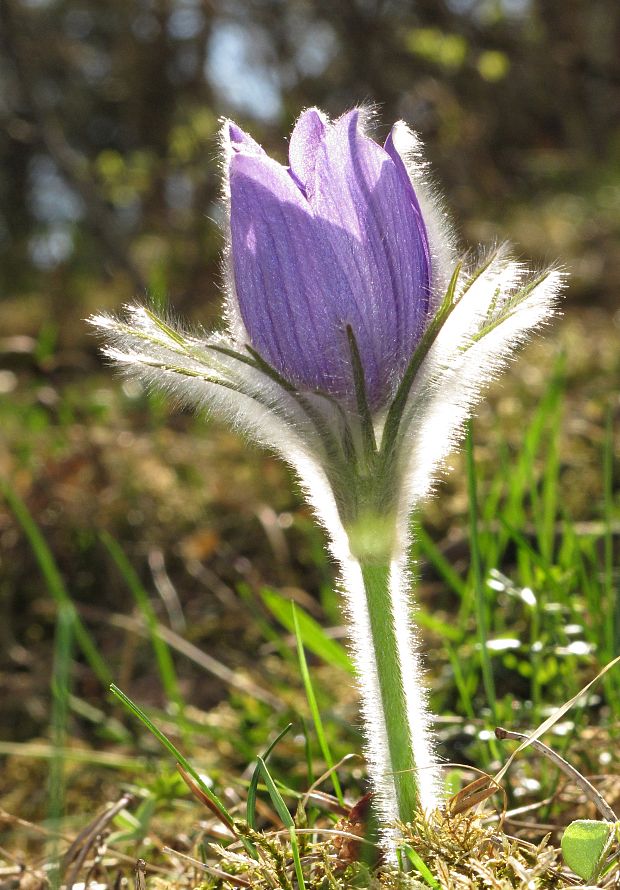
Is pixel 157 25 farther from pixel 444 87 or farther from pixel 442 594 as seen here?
pixel 442 594

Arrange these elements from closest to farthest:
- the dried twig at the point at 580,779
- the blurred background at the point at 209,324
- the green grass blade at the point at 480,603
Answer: the dried twig at the point at 580,779, the green grass blade at the point at 480,603, the blurred background at the point at 209,324

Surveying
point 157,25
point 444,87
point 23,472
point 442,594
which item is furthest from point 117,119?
point 442,594

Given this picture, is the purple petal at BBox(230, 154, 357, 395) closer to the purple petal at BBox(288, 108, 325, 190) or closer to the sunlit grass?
the purple petal at BBox(288, 108, 325, 190)

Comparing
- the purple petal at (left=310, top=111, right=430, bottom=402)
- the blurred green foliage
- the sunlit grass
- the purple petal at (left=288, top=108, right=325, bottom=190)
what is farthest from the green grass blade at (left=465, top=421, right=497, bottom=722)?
the blurred green foliage

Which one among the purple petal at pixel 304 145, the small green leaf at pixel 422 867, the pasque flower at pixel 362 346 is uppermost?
the purple petal at pixel 304 145

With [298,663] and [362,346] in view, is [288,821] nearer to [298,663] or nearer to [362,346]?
[362,346]

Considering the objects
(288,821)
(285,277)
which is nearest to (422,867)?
(288,821)

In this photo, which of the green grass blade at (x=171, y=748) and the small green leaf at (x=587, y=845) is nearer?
the small green leaf at (x=587, y=845)

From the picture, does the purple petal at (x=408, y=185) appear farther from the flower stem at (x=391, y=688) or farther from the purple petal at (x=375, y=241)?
the flower stem at (x=391, y=688)

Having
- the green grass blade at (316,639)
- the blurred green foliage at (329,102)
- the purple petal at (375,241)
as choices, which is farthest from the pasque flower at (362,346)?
the blurred green foliage at (329,102)
